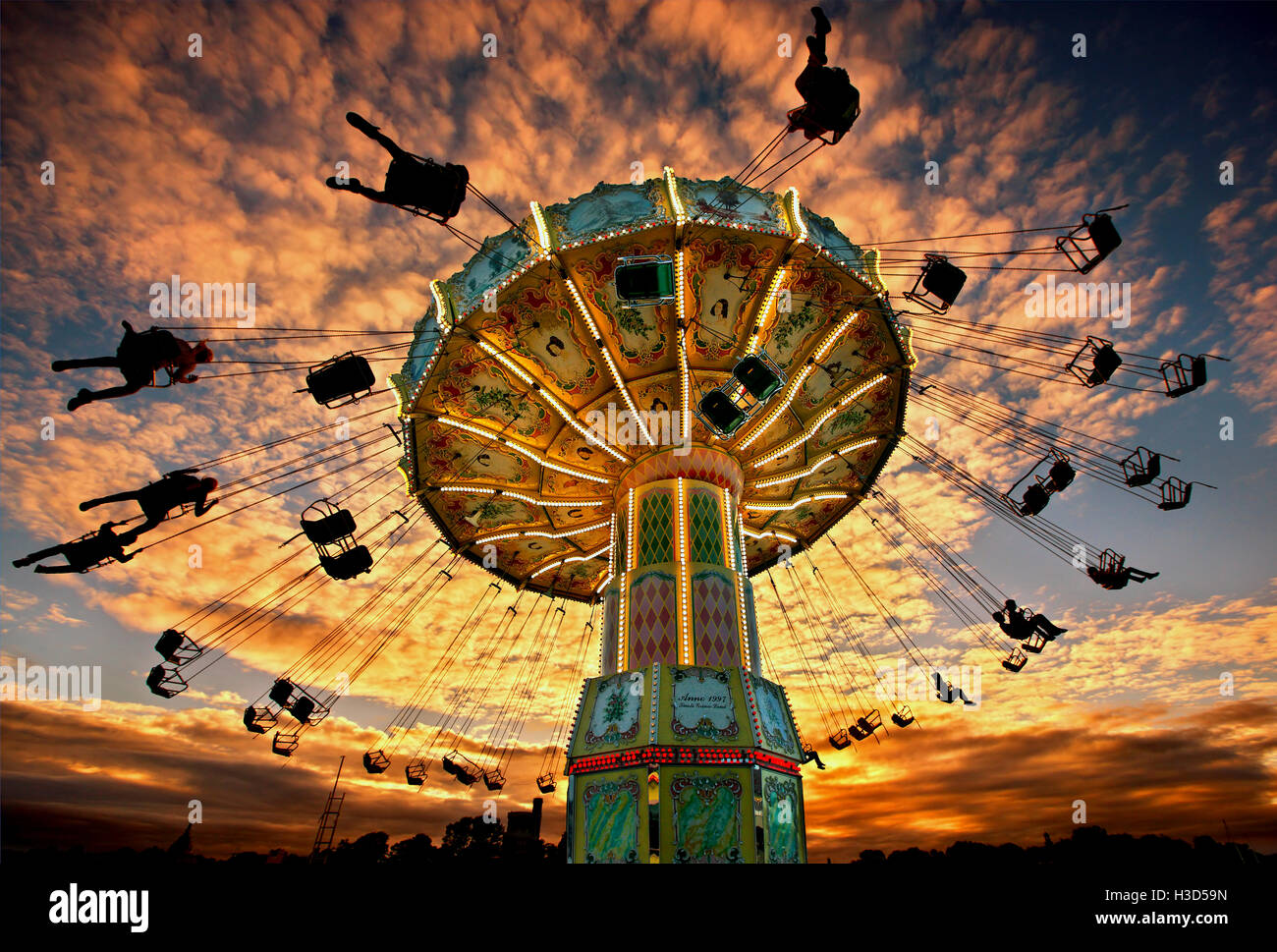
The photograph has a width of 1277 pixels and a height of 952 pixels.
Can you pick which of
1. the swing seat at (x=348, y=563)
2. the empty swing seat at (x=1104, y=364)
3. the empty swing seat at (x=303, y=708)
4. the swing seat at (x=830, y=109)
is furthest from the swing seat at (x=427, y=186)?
the empty swing seat at (x=303, y=708)

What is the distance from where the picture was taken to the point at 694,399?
521 inches

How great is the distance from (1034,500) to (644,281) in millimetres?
9146

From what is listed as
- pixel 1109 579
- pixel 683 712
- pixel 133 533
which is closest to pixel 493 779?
pixel 683 712

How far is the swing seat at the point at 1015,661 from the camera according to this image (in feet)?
47.0

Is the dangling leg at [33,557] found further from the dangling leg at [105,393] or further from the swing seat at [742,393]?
the swing seat at [742,393]

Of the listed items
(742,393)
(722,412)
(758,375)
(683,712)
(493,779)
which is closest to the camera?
(683,712)

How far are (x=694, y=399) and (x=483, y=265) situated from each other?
4883 millimetres

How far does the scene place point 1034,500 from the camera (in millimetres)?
12828

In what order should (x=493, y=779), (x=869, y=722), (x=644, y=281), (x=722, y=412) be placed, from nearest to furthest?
(x=644, y=281) < (x=722, y=412) < (x=869, y=722) < (x=493, y=779)

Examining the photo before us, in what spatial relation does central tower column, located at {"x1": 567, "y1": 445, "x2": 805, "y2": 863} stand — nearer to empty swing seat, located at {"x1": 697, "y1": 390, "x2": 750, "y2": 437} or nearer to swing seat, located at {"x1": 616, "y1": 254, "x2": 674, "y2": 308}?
empty swing seat, located at {"x1": 697, "y1": 390, "x2": 750, "y2": 437}

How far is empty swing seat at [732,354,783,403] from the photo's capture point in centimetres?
1073

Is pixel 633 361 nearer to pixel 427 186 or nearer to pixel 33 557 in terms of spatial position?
pixel 427 186
